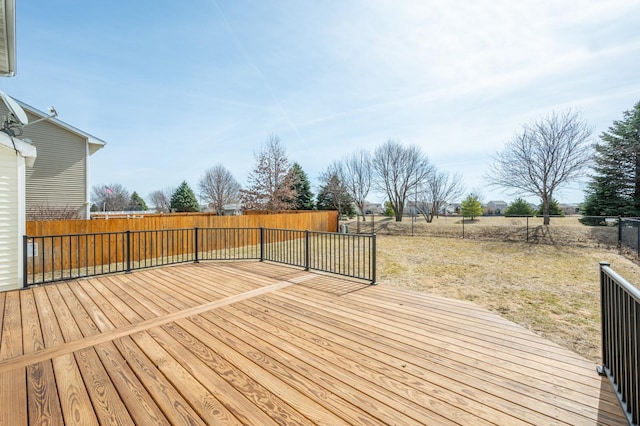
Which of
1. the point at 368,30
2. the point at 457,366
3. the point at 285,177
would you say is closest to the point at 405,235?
the point at 285,177

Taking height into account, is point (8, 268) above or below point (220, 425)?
above

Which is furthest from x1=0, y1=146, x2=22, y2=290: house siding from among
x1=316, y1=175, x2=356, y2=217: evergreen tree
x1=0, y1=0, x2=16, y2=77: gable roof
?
x1=316, y1=175, x2=356, y2=217: evergreen tree

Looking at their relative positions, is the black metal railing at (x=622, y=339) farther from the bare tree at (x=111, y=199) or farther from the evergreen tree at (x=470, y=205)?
the bare tree at (x=111, y=199)

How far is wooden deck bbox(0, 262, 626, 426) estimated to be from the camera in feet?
5.03

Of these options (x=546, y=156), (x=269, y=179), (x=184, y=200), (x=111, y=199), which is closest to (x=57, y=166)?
(x=269, y=179)

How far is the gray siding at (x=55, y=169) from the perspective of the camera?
9.77 m

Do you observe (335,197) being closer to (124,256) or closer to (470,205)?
(470,205)

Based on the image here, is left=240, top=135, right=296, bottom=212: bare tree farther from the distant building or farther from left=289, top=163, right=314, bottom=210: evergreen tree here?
the distant building

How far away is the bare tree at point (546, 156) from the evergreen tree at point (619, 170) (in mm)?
1341

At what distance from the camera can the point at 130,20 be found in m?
6.20

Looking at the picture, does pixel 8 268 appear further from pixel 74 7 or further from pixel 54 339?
pixel 74 7

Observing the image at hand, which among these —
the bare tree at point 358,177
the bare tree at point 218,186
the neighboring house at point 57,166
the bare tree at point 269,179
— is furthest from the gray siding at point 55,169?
the bare tree at point 218,186

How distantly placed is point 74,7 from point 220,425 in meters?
8.27

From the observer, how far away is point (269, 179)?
19.6 m
